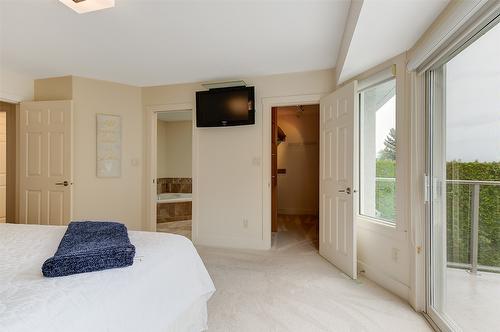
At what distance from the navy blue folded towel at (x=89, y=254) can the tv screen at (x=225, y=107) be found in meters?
2.24

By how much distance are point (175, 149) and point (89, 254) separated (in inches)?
213

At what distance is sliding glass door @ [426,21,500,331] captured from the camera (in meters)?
1.43

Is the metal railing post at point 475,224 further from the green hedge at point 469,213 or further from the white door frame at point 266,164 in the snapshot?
the white door frame at point 266,164

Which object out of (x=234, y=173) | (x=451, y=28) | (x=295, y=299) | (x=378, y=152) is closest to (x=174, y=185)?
(x=234, y=173)

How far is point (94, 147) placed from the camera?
3.54m

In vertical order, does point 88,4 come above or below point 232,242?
above

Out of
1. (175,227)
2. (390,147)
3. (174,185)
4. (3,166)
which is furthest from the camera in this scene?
(174,185)

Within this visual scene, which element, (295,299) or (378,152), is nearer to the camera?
(295,299)

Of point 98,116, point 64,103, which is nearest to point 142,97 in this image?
point 98,116

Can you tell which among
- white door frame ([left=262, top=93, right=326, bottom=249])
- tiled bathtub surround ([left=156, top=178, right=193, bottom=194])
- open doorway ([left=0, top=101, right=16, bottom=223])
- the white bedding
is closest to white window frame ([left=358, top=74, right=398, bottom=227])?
white door frame ([left=262, top=93, right=326, bottom=249])

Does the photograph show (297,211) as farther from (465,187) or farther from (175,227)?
(465,187)

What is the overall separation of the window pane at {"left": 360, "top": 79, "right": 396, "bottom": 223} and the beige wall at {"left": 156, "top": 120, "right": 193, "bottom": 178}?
14.6 ft

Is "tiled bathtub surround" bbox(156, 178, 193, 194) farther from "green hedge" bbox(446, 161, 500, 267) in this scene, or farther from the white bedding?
"green hedge" bbox(446, 161, 500, 267)

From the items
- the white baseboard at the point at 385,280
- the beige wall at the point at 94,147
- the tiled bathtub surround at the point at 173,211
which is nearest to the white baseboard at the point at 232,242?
the beige wall at the point at 94,147
